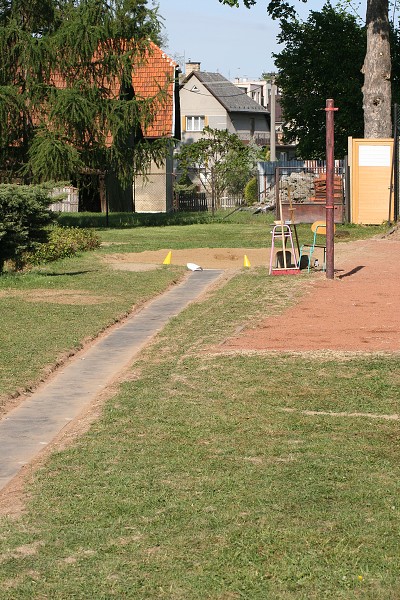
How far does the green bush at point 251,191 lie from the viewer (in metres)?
53.6

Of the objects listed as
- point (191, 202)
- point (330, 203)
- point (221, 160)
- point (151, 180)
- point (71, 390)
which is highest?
point (221, 160)

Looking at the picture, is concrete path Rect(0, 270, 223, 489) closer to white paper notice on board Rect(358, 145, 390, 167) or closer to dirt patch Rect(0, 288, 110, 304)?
dirt patch Rect(0, 288, 110, 304)

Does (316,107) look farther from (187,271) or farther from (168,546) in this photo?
(168,546)

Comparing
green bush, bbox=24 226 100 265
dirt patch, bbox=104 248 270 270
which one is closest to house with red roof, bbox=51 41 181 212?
green bush, bbox=24 226 100 265

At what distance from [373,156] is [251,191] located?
74.4 ft

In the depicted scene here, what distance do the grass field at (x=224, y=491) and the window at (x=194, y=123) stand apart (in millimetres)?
68878


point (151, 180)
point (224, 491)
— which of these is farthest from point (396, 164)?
point (224, 491)

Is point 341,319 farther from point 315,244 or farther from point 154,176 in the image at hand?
point 154,176

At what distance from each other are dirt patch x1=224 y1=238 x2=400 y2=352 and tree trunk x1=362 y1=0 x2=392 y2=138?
598 inches

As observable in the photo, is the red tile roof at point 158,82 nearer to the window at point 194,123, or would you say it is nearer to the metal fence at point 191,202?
the metal fence at point 191,202

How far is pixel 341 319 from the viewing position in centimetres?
1441

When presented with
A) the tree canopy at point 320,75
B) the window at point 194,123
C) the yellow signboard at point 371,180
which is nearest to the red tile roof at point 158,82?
the tree canopy at point 320,75

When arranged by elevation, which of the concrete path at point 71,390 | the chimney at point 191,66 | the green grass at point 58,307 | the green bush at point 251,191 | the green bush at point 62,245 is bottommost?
the concrete path at point 71,390

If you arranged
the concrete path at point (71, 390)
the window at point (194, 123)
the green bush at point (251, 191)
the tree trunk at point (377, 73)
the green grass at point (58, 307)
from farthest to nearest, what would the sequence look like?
1. the window at point (194, 123)
2. the green bush at point (251, 191)
3. the tree trunk at point (377, 73)
4. the green grass at point (58, 307)
5. the concrete path at point (71, 390)
